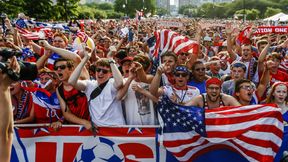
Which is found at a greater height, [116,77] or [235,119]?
[116,77]

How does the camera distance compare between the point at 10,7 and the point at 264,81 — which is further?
the point at 10,7

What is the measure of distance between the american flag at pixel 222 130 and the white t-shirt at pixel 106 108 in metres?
0.56

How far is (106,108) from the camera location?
5.90m

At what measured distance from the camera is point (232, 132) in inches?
221

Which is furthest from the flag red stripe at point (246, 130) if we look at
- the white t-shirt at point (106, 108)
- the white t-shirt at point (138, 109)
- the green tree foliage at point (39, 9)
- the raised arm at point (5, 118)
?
the green tree foliage at point (39, 9)

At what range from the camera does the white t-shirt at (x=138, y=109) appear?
607 centimetres

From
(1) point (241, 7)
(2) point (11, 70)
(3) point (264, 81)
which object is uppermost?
(2) point (11, 70)

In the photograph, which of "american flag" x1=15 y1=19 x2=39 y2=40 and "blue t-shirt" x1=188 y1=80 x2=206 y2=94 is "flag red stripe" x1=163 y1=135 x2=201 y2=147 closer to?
"blue t-shirt" x1=188 y1=80 x2=206 y2=94

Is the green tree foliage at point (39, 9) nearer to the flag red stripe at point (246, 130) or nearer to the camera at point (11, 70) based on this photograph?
the flag red stripe at point (246, 130)

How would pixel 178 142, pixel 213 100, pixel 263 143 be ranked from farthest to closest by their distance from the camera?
pixel 213 100 < pixel 178 142 < pixel 263 143

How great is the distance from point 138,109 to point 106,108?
1.39 feet

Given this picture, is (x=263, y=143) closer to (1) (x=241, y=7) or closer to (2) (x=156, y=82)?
(2) (x=156, y=82)

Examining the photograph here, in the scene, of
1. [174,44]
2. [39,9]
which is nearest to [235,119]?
[174,44]

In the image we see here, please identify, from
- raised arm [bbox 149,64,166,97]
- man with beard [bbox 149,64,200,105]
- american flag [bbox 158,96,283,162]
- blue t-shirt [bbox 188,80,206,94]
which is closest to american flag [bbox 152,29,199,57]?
blue t-shirt [bbox 188,80,206,94]
